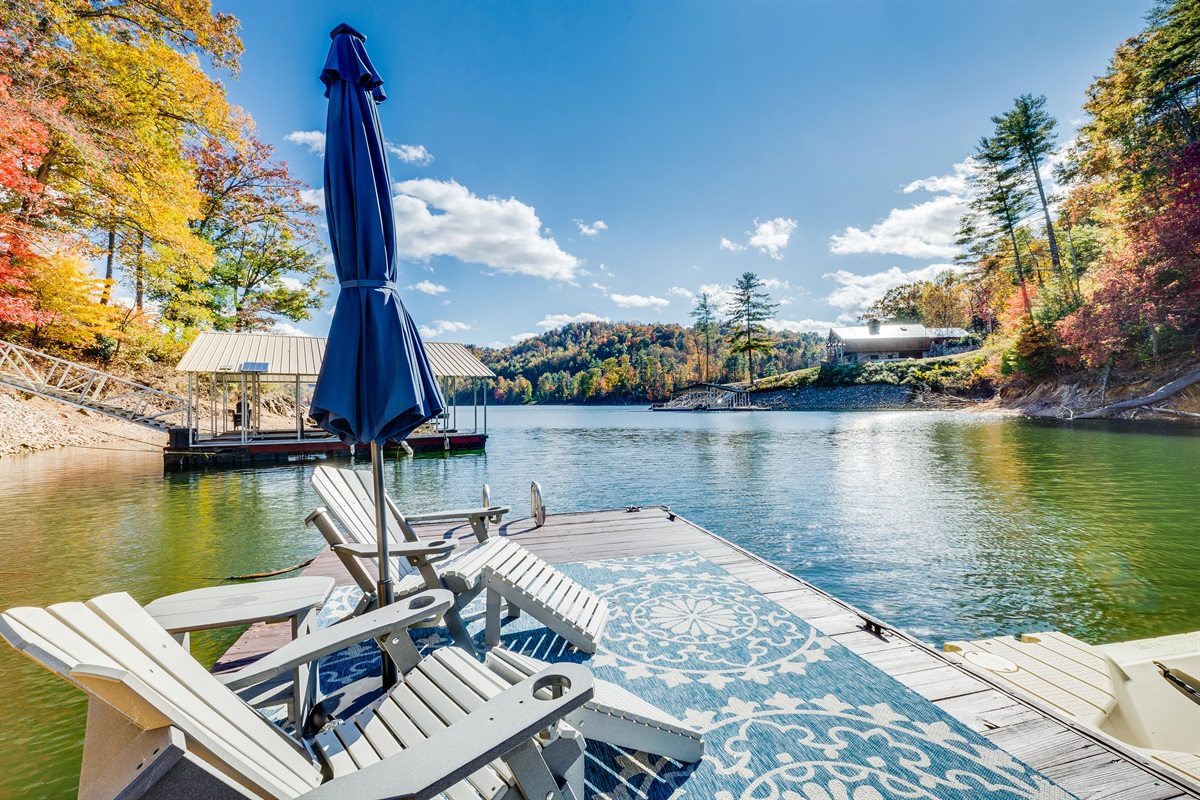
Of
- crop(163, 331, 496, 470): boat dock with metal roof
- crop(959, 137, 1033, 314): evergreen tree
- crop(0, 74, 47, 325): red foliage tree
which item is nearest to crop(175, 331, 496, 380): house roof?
crop(163, 331, 496, 470): boat dock with metal roof

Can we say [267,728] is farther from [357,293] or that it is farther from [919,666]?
[919,666]

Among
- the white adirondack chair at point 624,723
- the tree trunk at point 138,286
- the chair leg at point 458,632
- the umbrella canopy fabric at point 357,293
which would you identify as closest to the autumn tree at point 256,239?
the tree trunk at point 138,286

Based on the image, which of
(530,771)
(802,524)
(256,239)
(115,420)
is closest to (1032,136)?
(802,524)

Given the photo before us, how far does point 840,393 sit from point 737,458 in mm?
35343

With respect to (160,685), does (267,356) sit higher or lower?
higher

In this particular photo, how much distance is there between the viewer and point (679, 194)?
3133cm

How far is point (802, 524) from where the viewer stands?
28.1 feet

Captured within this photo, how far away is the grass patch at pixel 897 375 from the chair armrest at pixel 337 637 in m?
42.9

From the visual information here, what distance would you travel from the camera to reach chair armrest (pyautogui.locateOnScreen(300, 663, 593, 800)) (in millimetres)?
1021

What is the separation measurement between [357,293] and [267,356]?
54.0 feet

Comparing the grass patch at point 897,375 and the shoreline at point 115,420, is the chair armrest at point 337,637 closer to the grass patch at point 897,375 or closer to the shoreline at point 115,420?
the shoreline at point 115,420

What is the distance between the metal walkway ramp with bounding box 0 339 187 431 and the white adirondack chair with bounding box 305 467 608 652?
676 inches

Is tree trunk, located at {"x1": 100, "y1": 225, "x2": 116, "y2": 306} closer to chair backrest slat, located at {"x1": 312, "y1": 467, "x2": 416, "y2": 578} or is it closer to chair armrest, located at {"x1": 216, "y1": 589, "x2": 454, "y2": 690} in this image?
chair backrest slat, located at {"x1": 312, "y1": 467, "x2": 416, "y2": 578}

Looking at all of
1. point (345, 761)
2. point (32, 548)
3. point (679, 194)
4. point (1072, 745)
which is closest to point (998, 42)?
point (679, 194)
